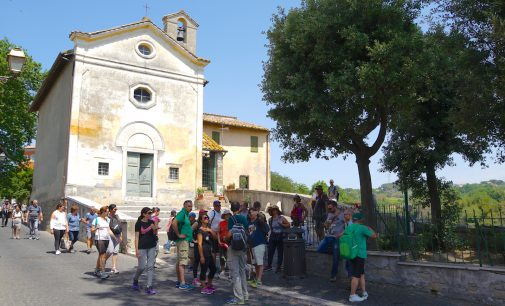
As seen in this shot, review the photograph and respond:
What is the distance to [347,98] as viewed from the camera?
11383 mm

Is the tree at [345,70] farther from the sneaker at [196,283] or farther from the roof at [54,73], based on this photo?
the roof at [54,73]

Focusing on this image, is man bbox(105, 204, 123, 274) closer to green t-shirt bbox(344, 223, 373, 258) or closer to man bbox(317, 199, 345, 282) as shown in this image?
man bbox(317, 199, 345, 282)

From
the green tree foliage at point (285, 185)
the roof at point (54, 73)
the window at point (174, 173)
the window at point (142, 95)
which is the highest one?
the roof at point (54, 73)

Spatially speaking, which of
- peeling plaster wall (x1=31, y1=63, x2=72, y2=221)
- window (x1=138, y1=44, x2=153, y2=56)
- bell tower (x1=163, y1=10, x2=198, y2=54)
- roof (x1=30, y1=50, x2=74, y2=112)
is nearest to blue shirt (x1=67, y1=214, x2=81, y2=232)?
peeling plaster wall (x1=31, y1=63, x2=72, y2=221)

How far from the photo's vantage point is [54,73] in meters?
24.6

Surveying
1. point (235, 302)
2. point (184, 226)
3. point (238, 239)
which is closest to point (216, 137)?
point (184, 226)

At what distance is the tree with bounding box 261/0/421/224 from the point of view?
10734mm

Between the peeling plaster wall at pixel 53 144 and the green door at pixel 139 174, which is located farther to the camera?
the green door at pixel 139 174

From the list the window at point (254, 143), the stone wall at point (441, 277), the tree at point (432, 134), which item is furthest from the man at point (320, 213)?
the window at point (254, 143)

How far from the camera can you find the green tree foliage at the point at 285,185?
6084 cm

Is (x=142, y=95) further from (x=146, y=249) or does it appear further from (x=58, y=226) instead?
(x=146, y=249)

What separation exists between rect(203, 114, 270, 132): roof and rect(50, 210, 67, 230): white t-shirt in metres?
18.9

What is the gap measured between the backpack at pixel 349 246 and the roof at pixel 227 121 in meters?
24.8

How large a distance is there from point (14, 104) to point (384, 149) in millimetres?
31253
